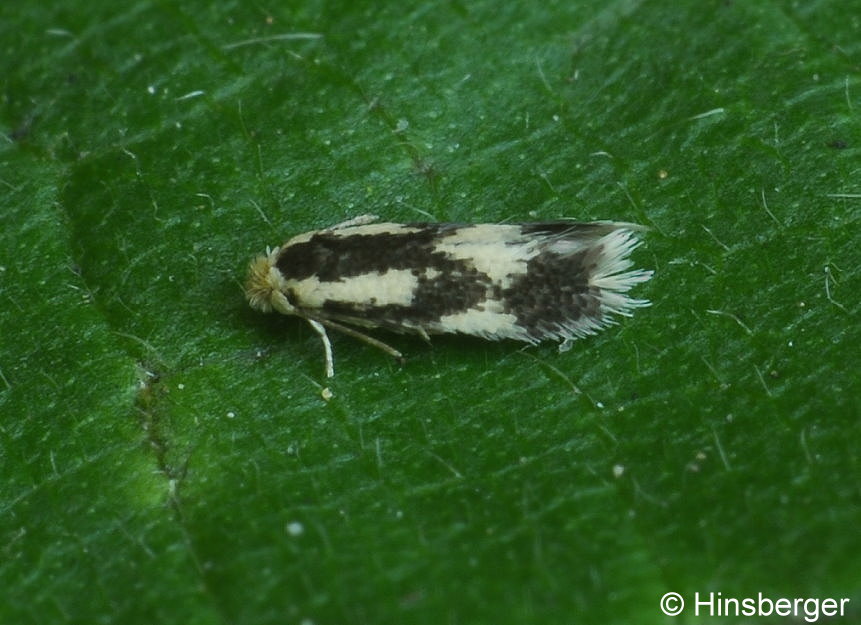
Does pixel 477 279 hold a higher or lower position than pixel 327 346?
higher

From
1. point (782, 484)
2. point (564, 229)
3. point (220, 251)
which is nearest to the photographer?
point (782, 484)

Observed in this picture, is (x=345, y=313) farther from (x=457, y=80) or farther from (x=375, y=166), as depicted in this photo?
(x=457, y=80)

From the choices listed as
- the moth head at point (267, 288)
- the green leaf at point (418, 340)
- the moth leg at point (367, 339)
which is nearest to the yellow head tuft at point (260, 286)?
the moth head at point (267, 288)

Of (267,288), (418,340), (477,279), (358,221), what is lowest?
(418,340)

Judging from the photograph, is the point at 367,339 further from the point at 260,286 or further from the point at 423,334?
the point at 260,286

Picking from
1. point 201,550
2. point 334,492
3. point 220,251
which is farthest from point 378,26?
point 201,550

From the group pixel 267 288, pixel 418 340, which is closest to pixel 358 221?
pixel 267 288

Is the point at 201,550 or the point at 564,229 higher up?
the point at 564,229
